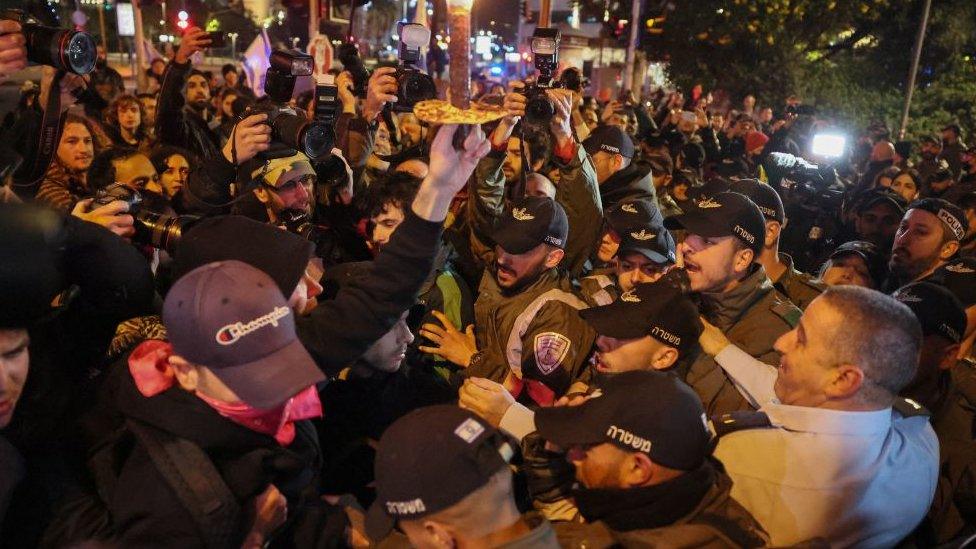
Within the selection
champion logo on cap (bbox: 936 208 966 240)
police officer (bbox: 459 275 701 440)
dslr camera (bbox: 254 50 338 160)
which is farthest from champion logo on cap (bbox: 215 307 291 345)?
champion logo on cap (bbox: 936 208 966 240)

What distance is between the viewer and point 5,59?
8.61 feet

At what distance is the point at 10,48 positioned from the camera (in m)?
2.64

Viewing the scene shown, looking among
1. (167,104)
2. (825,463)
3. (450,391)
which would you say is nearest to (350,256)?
(450,391)

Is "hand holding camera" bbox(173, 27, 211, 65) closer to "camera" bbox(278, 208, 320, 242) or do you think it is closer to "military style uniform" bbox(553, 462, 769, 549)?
"camera" bbox(278, 208, 320, 242)

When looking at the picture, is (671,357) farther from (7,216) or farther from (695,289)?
(7,216)

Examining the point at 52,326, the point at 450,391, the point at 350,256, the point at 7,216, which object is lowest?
the point at 450,391

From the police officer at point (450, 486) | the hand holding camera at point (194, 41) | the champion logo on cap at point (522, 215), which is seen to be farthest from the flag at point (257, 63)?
the police officer at point (450, 486)

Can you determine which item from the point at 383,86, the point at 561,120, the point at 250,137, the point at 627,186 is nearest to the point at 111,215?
the point at 250,137

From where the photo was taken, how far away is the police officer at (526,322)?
10.8ft

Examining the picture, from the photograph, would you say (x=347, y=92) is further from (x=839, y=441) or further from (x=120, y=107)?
(x=839, y=441)

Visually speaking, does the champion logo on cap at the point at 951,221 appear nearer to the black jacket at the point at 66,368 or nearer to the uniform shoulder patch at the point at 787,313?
the uniform shoulder patch at the point at 787,313

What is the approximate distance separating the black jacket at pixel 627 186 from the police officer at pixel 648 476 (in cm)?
337

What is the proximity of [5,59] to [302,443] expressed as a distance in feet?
5.90

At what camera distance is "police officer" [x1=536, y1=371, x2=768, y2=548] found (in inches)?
78.6
